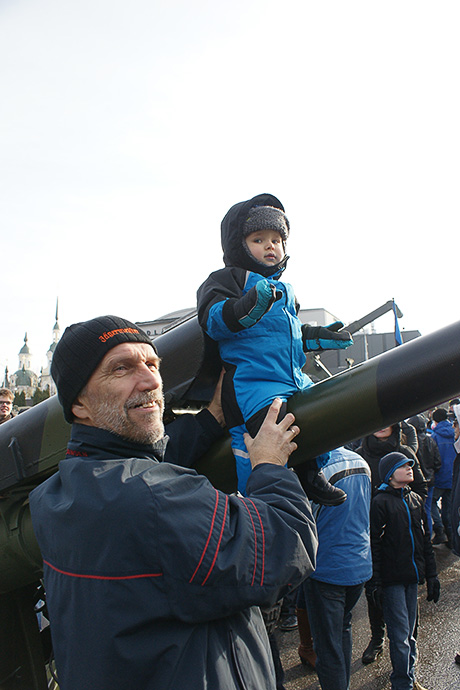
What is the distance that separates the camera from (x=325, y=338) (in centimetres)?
244

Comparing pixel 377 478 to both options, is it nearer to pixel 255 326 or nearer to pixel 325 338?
pixel 325 338

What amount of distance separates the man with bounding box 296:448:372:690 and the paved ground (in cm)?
75

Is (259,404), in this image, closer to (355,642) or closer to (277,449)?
(277,449)

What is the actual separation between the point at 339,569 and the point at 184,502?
2.85 m

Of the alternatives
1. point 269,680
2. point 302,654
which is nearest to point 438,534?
point 302,654

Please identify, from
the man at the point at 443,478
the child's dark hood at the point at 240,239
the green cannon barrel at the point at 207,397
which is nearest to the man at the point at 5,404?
the green cannon barrel at the point at 207,397

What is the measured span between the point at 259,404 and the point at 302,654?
3752 mm

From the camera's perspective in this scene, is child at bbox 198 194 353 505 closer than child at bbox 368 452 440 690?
Yes

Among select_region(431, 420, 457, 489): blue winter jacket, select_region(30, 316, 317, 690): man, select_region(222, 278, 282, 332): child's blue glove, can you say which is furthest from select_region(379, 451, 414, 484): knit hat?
select_region(431, 420, 457, 489): blue winter jacket

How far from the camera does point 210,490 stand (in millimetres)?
1380

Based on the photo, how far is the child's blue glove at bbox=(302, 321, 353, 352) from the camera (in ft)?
7.91

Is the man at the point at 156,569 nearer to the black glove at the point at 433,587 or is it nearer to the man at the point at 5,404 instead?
the black glove at the point at 433,587

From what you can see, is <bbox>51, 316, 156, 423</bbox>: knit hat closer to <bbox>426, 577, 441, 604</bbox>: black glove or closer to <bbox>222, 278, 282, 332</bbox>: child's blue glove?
<bbox>222, 278, 282, 332</bbox>: child's blue glove

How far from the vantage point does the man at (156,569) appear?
1226mm
